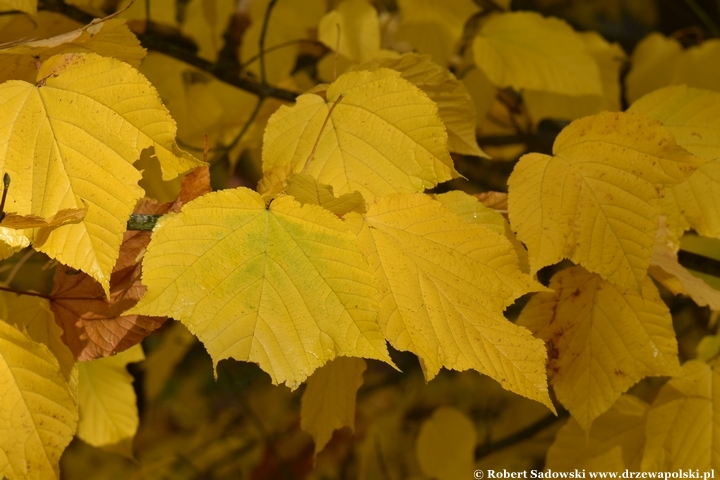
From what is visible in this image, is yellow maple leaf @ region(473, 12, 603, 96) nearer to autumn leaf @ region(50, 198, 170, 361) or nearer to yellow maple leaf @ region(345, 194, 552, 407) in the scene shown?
yellow maple leaf @ region(345, 194, 552, 407)

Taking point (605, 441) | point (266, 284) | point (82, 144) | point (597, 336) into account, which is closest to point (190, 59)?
point (82, 144)

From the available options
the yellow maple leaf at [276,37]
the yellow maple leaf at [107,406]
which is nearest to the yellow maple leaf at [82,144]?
the yellow maple leaf at [107,406]

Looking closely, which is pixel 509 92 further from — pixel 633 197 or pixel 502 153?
pixel 633 197

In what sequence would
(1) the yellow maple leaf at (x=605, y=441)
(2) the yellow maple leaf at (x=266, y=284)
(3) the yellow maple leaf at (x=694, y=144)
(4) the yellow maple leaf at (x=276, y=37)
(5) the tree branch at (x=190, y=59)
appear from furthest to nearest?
1. (4) the yellow maple leaf at (x=276, y=37)
2. (5) the tree branch at (x=190, y=59)
3. (1) the yellow maple leaf at (x=605, y=441)
4. (3) the yellow maple leaf at (x=694, y=144)
5. (2) the yellow maple leaf at (x=266, y=284)

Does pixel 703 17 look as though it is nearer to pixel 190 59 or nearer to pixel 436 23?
pixel 436 23

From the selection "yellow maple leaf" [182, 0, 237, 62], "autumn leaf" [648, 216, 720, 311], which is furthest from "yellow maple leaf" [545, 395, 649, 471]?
"yellow maple leaf" [182, 0, 237, 62]

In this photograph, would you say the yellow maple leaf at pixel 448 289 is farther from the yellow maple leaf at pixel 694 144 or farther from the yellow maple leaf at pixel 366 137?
the yellow maple leaf at pixel 694 144

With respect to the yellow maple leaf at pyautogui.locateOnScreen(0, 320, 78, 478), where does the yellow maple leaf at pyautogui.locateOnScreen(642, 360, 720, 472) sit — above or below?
below
